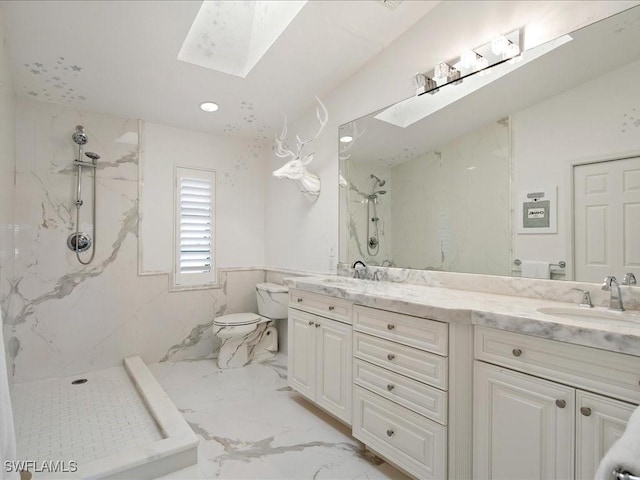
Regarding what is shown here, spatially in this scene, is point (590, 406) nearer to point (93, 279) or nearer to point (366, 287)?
point (366, 287)

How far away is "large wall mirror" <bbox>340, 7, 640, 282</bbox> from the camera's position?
1515 millimetres

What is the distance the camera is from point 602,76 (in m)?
1.56

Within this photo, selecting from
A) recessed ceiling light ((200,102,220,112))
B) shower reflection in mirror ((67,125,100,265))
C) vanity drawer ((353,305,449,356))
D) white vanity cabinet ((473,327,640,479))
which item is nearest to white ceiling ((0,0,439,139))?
recessed ceiling light ((200,102,220,112))

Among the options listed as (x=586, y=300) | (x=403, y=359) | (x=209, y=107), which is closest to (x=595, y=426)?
(x=586, y=300)

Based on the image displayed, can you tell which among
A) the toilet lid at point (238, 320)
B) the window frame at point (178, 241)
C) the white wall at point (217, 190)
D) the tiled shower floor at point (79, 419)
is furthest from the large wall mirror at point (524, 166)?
the tiled shower floor at point (79, 419)

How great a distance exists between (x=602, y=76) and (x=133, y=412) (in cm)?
341

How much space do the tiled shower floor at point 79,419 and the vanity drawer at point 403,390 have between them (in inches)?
52.4

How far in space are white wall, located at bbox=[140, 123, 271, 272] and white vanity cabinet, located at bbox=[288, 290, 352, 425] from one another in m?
1.60

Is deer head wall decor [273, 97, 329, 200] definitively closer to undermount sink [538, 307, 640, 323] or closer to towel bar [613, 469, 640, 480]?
undermount sink [538, 307, 640, 323]

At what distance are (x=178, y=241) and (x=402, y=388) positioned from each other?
2775mm

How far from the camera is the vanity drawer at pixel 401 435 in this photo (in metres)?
1.52

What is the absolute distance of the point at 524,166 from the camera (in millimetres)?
1819

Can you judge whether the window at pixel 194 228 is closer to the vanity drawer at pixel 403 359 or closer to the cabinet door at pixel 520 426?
the vanity drawer at pixel 403 359

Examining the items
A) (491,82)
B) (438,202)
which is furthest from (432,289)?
(491,82)
